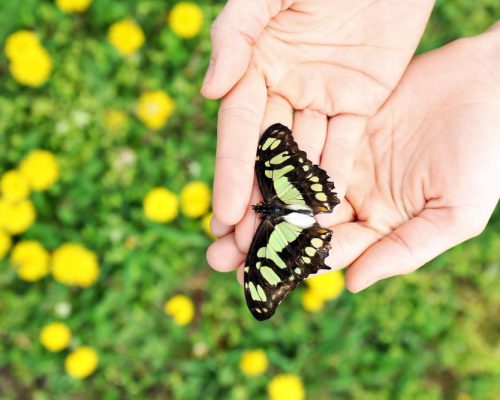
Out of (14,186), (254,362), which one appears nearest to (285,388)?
(254,362)

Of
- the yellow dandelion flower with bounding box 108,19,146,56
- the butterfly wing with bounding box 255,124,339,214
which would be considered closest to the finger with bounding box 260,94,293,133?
the butterfly wing with bounding box 255,124,339,214

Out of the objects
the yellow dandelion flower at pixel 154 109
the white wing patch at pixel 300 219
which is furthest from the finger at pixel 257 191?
the yellow dandelion flower at pixel 154 109

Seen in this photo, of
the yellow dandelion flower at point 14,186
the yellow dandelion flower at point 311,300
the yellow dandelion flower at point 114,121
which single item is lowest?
the yellow dandelion flower at point 311,300

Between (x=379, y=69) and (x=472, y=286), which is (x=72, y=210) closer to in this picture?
(x=379, y=69)

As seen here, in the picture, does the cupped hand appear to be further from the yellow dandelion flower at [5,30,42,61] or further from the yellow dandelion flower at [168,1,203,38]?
the yellow dandelion flower at [5,30,42,61]

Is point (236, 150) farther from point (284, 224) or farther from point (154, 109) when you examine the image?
point (154, 109)

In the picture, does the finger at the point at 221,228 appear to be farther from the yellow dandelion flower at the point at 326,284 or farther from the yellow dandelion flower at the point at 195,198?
the yellow dandelion flower at the point at 326,284

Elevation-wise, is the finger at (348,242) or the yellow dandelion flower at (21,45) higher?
the yellow dandelion flower at (21,45)
